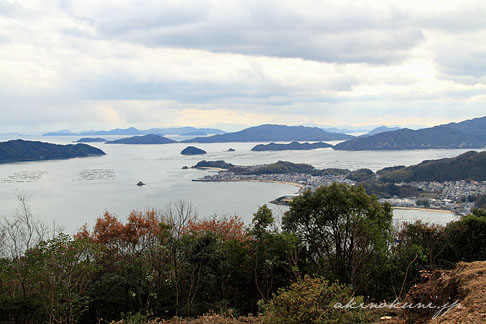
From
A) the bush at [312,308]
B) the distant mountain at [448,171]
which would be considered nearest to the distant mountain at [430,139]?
the distant mountain at [448,171]

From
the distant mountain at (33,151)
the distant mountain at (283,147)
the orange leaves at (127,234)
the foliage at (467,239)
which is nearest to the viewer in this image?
the foliage at (467,239)

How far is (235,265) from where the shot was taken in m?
7.57

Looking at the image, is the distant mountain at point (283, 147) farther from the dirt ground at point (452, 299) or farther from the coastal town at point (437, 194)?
the dirt ground at point (452, 299)

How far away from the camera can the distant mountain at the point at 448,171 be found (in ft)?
100

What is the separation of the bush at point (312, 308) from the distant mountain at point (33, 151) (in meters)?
61.2

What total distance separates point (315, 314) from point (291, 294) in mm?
281

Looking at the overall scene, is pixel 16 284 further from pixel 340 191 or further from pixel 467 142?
pixel 467 142

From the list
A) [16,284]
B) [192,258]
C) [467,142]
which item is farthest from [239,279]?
[467,142]

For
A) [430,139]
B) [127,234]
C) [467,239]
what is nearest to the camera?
[467,239]

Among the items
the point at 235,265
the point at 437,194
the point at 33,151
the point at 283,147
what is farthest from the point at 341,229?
the point at 283,147

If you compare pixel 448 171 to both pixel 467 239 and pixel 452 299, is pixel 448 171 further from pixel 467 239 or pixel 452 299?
pixel 452 299

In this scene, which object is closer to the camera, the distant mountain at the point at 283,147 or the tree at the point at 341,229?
the tree at the point at 341,229

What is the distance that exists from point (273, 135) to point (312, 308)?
115 meters

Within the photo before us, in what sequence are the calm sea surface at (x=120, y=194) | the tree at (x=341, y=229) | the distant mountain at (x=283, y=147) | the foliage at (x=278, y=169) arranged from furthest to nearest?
the distant mountain at (x=283, y=147)
the foliage at (x=278, y=169)
the calm sea surface at (x=120, y=194)
the tree at (x=341, y=229)
